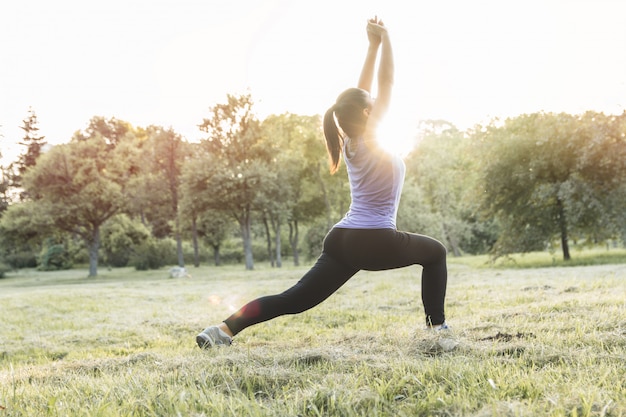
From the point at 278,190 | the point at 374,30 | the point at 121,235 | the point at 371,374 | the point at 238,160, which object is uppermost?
the point at 238,160

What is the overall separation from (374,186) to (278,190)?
88.9 feet

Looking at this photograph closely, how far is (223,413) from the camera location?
2230mm

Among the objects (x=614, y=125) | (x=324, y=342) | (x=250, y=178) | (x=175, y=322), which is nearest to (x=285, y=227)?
(x=250, y=178)

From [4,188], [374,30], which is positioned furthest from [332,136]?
[4,188]

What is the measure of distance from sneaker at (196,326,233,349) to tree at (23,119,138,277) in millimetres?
26058

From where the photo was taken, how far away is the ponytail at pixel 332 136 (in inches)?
147

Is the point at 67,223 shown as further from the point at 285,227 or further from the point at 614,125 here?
the point at 614,125

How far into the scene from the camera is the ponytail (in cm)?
373

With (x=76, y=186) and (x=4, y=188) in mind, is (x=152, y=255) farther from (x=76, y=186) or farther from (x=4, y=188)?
(x=4, y=188)

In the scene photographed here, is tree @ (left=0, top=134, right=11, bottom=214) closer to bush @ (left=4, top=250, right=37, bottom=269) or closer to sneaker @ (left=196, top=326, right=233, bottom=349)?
bush @ (left=4, top=250, right=37, bottom=269)

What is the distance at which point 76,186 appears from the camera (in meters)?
28.0

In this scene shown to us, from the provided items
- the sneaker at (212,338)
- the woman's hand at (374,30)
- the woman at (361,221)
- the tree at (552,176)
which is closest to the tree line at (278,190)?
the tree at (552,176)

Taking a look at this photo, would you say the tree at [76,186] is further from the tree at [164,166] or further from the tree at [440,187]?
the tree at [440,187]

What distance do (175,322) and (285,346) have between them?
3.36m
